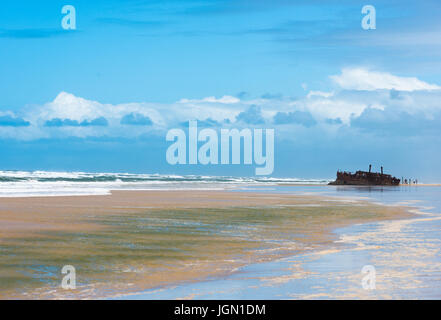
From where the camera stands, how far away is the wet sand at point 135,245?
9.09 metres

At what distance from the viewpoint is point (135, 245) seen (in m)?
13.1

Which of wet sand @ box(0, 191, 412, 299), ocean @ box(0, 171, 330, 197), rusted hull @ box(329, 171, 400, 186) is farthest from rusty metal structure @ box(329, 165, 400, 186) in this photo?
wet sand @ box(0, 191, 412, 299)

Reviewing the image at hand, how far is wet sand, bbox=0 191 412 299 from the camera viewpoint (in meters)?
9.09

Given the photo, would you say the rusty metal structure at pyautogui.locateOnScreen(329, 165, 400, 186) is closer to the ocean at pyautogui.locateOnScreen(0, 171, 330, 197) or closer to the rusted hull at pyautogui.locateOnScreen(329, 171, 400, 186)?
the rusted hull at pyautogui.locateOnScreen(329, 171, 400, 186)

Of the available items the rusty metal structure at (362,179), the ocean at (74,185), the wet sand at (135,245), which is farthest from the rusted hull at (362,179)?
the wet sand at (135,245)

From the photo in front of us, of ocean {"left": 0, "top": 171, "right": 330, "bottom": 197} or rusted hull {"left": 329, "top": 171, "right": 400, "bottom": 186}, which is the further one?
rusted hull {"left": 329, "top": 171, "right": 400, "bottom": 186}

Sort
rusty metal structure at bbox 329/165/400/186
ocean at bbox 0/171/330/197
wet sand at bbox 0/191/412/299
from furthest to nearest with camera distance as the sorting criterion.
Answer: rusty metal structure at bbox 329/165/400/186
ocean at bbox 0/171/330/197
wet sand at bbox 0/191/412/299

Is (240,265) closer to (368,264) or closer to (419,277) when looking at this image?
(368,264)

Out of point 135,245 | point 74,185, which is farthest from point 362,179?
point 135,245

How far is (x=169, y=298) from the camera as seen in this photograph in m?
7.93

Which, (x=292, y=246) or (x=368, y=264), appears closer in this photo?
(x=368, y=264)

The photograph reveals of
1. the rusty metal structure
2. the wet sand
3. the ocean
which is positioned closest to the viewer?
the wet sand
